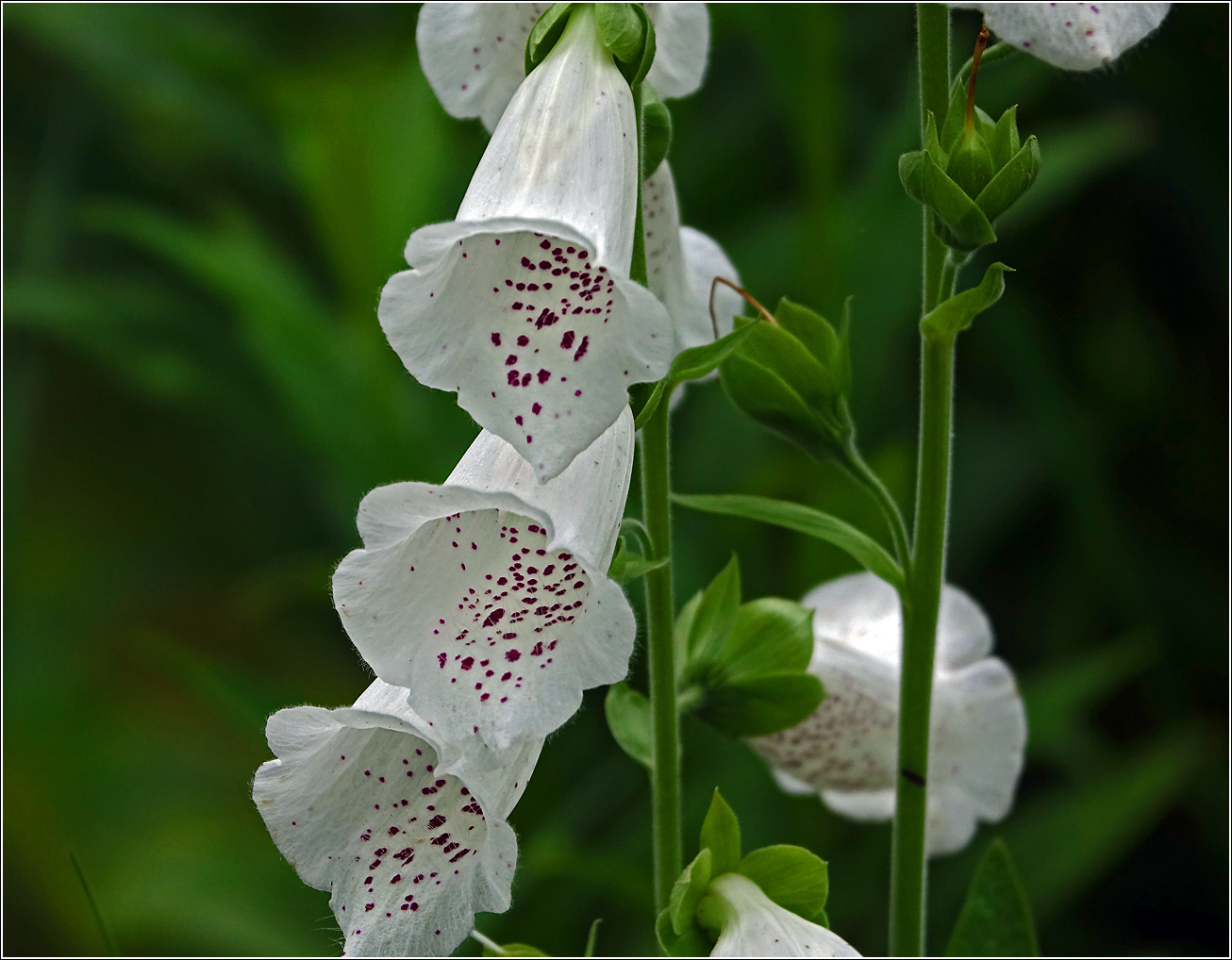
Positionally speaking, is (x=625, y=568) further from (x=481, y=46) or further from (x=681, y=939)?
(x=481, y=46)

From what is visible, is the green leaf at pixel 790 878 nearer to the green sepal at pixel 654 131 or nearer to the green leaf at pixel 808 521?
the green leaf at pixel 808 521

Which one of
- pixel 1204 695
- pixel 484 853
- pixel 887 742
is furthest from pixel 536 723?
pixel 1204 695

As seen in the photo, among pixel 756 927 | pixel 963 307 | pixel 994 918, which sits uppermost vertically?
pixel 963 307

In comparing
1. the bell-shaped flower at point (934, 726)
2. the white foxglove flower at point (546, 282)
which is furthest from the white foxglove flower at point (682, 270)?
the bell-shaped flower at point (934, 726)

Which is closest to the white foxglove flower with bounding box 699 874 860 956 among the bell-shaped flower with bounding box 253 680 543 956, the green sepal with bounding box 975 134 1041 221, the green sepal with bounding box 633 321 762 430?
the bell-shaped flower with bounding box 253 680 543 956

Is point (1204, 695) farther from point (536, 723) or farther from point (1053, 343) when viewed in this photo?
point (536, 723)

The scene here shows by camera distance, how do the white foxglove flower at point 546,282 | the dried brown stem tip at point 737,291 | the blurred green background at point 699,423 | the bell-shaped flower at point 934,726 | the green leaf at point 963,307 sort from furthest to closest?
1. the blurred green background at point 699,423
2. the bell-shaped flower at point 934,726
3. the dried brown stem tip at point 737,291
4. the green leaf at point 963,307
5. the white foxglove flower at point 546,282

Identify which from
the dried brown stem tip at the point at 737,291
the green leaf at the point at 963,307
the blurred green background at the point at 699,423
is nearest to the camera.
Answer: the green leaf at the point at 963,307

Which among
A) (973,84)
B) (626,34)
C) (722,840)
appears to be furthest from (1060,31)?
(722,840)
